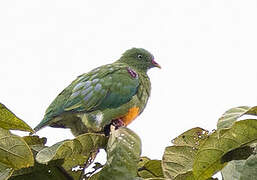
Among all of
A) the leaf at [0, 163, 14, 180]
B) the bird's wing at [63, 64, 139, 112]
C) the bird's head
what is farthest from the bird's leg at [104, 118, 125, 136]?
the leaf at [0, 163, 14, 180]

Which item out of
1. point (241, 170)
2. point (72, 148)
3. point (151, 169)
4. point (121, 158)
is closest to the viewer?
point (241, 170)

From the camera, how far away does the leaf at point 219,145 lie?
141cm

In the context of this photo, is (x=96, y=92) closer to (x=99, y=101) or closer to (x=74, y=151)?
(x=99, y=101)

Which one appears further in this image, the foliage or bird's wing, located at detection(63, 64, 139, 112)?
bird's wing, located at detection(63, 64, 139, 112)

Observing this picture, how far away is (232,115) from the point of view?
5.01 feet

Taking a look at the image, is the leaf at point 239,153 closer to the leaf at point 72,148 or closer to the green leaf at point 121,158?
the green leaf at point 121,158

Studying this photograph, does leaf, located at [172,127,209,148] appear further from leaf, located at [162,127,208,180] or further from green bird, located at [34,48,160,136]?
green bird, located at [34,48,160,136]

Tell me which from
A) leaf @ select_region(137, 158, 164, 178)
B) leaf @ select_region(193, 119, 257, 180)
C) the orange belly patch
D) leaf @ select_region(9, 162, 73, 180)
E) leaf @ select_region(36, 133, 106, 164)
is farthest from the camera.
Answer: the orange belly patch

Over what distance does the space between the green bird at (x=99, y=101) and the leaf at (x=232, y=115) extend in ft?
7.70

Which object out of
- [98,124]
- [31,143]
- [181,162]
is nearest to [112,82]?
[98,124]

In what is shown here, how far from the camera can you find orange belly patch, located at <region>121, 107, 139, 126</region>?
13.8ft

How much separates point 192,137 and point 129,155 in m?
0.49

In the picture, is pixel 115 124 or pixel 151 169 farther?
pixel 115 124

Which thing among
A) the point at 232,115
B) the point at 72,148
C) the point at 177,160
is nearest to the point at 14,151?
the point at 72,148
